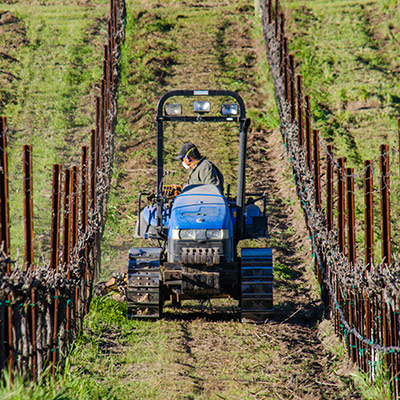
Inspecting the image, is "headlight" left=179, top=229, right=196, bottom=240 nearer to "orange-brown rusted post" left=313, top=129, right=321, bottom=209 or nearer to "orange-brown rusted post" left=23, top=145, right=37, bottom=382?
"orange-brown rusted post" left=23, top=145, right=37, bottom=382

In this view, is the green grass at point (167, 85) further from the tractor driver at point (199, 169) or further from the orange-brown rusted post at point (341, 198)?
the orange-brown rusted post at point (341, 198)

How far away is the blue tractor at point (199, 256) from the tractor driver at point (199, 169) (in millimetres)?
208

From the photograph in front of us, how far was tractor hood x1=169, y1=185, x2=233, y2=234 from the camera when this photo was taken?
22.9 ft

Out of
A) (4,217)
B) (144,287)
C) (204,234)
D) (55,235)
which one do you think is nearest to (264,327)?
(204,234)

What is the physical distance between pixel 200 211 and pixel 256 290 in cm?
101

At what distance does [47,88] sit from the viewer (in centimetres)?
1474

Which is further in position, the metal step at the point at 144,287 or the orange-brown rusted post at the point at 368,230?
the metal step at the point at 144,287

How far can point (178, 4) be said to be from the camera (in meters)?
18.4

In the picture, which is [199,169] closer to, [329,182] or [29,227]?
[329,182]

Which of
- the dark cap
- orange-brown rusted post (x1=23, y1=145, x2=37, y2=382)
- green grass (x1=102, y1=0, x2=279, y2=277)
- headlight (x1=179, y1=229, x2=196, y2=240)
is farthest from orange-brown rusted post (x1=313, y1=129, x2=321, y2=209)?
orange-brown rusted post (x1=23, y1=145, x2=37, y2=382)

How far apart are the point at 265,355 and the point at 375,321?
135 cm

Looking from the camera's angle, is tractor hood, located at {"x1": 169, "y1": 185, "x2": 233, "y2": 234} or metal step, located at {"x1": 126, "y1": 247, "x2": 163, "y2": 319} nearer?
tractor hood, located at {"x1": 169, "y1": 185, "x2": 233, "y2": 234}

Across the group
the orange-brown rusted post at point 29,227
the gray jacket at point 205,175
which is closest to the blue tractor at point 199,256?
the gray jacket at point 205,175

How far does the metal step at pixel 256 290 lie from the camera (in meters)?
7.23
